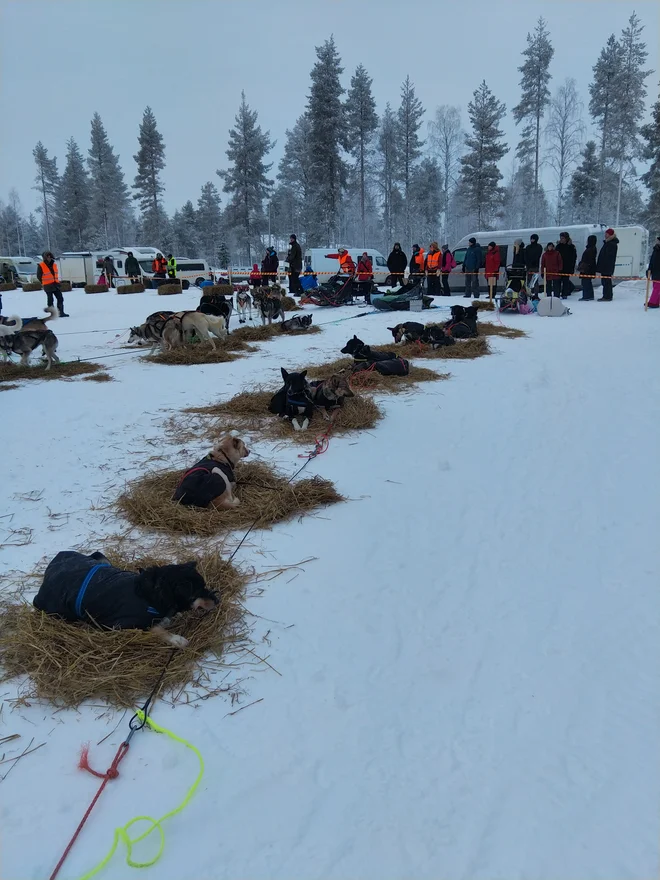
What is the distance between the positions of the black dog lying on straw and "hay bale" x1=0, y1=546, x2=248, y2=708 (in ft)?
0.14

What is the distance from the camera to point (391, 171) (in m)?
43.3

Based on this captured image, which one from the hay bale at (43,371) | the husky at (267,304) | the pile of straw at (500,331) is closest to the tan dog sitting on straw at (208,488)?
the hay bale at (43,371)

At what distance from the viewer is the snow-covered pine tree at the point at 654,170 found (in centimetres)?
2742

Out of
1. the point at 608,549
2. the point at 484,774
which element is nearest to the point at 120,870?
the point at 484,774

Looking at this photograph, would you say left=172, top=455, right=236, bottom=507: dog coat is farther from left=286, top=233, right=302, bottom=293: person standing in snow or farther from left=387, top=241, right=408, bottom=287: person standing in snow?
left=387, top=241, right=408, bottom=287: person standing in snow

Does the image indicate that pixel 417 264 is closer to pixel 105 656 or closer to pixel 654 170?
pixel 105 656

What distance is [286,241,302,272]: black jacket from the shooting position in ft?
52.7

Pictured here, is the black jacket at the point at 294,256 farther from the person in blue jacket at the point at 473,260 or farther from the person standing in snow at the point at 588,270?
the person standing in snow at the point at 588,270

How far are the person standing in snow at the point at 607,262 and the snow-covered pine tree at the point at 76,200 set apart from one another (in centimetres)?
4598

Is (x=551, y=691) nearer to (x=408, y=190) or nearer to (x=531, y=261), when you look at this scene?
(x=531, y=261)

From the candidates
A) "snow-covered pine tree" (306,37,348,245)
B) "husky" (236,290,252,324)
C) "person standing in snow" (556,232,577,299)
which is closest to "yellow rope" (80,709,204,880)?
"husky" (236,290,252,324)

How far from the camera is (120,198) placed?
52.2 metres

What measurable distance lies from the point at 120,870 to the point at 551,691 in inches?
66.2

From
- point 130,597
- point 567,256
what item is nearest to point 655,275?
point 567,256
